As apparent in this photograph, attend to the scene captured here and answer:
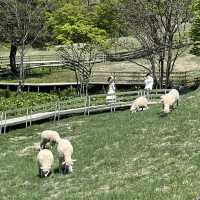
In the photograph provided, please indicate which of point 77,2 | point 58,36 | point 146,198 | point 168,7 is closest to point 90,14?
point 77,2

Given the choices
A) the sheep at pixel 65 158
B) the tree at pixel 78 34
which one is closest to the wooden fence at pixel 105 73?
the tree at pixel 78 34

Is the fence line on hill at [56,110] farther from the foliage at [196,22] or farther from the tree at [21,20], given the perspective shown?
the tree at [21,20]

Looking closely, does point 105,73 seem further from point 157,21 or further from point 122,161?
point 122,161

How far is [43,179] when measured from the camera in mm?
24797

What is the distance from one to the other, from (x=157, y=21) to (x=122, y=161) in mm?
30328

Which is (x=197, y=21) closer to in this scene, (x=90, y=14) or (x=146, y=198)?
(x=90, y=14)

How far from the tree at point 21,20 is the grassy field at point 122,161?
28.6m

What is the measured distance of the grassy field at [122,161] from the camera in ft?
67.6

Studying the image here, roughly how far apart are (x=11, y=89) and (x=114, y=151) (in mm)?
38764

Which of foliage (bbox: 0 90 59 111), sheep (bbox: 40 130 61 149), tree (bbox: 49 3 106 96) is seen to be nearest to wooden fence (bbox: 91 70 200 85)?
tree (bbox: 49 3 106 96)

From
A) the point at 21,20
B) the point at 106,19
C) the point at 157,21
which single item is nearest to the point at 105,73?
the point at 106,19

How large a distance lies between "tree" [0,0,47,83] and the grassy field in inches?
1128

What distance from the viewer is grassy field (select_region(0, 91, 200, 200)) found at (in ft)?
67.6

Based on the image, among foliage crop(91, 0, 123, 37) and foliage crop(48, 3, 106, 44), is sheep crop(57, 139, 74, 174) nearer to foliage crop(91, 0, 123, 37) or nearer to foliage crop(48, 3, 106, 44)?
foliage crop(48, 3, 106, 44)
